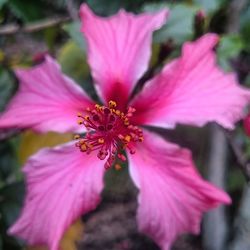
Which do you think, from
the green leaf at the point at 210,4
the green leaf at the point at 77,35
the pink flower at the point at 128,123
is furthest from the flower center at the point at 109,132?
the green leaf at the point at 210,4

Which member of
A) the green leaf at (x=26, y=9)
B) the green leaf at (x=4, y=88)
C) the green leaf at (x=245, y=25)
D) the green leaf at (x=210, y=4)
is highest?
the green leaf at (x=26, y=9)

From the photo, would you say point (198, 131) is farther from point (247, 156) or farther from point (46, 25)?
point (46, 25)

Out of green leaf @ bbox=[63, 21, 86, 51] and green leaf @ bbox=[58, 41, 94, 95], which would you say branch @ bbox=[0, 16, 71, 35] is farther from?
green leaf @ bbox=[63, 21, 86, 51]

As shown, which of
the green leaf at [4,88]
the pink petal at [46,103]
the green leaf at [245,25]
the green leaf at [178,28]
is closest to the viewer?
the pink petal at [46,103]

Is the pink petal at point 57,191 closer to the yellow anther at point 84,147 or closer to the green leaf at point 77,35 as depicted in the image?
the yellow anther at point 84,147

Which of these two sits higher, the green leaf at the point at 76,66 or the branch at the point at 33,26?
the branch at the point at 33,26

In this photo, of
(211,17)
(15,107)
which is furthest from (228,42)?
(15,107)

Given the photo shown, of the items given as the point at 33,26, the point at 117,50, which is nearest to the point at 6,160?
the point at 33,26
